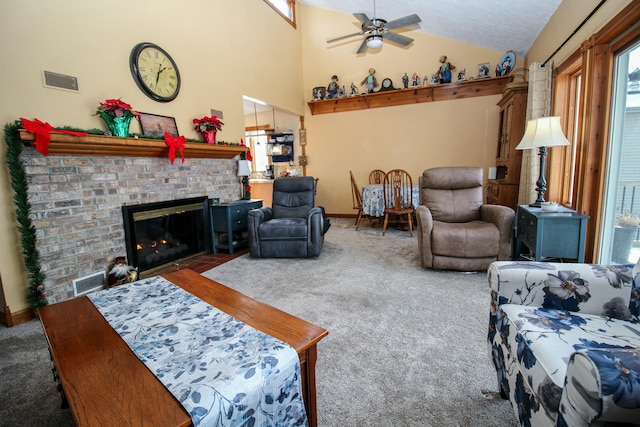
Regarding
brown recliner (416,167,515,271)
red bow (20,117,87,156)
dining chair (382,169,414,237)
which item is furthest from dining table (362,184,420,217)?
red bow (20,117,87,156)

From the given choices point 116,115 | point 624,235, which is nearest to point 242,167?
point 116,115

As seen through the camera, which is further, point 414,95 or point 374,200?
point 414,95

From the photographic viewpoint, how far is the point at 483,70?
189 inches

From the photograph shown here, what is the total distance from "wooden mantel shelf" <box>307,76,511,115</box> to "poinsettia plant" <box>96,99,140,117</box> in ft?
13.2

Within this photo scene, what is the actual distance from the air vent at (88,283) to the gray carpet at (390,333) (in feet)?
3.16

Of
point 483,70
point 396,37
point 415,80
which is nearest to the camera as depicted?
point 396,37

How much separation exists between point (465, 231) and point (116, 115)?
3290mm

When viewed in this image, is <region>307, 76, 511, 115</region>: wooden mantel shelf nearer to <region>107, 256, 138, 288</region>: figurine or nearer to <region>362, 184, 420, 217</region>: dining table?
<region>362, 184, 420, 217</region>: dining table

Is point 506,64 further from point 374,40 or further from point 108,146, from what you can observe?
point 108,146

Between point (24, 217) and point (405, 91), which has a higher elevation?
point (405, 91)

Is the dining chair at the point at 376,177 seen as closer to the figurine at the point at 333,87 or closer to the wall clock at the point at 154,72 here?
the figurine at the point at 333,87

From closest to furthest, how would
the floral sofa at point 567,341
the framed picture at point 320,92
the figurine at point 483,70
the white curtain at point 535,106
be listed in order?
1. the floral sofa at point 567,341
2. the white curtain at point 535,106
3. the figurine at point 483,70
4. the framed picture at point 320,92

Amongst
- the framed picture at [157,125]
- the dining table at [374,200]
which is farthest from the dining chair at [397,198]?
the framed picture at [157,125]

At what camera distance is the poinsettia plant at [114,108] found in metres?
2.52
